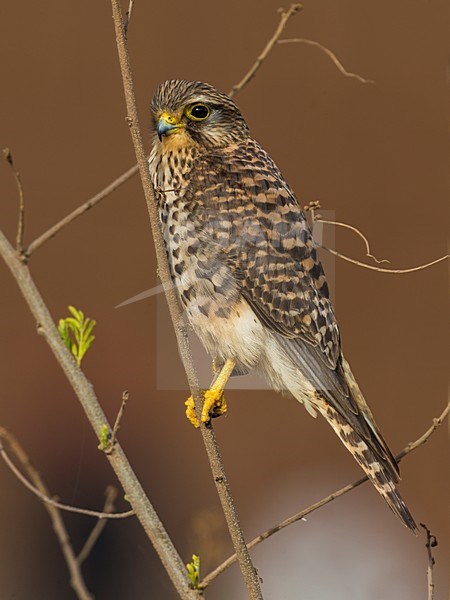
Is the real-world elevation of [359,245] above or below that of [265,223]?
below

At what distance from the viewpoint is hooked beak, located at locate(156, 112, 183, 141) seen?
8.45 ft

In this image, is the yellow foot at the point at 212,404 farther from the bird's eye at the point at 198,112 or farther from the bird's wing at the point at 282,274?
the bird's eye at the point at 198,112

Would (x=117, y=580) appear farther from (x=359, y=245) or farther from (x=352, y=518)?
(x=359, y=245)

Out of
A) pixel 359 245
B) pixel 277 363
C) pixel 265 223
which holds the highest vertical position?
pixel 265 223

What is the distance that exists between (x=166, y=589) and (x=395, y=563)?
3.11ft

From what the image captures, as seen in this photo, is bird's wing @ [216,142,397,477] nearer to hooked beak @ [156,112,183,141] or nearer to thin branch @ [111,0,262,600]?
hooked beak @ [156,112,183,141]

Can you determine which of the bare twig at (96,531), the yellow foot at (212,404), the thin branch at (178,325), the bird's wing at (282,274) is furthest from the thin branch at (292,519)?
the bird's wing at (282,274)

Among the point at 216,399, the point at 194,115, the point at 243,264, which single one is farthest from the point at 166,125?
the point at 216,399

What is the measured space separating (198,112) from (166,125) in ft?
0.45

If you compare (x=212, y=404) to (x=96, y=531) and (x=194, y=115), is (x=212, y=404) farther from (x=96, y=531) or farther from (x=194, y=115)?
(x=194, y=115)

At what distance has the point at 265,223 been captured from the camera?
2.61 metres

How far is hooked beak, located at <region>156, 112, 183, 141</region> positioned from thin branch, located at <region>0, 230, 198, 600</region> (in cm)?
110

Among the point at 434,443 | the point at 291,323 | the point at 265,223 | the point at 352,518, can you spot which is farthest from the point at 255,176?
the point at 434,443

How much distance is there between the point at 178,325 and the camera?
1745mm
